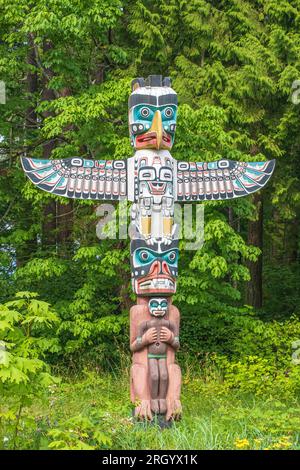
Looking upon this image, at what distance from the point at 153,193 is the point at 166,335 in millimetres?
1716

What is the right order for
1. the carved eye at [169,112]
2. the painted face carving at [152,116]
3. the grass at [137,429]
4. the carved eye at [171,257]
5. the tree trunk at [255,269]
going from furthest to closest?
the tree trunk at [255,269]
the carved eye at [169,112]
the painted face carving at [152,116]
the carved eye at [171,257]
the grass at [137,429]

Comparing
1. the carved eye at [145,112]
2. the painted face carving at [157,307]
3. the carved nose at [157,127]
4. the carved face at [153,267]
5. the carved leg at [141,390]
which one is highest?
the carved eye at [145,112]

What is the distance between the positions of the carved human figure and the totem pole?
0.01 m

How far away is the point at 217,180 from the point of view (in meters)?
9.32

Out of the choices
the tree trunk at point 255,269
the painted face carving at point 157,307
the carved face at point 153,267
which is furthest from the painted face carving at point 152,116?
the tree trunk at point 255,269

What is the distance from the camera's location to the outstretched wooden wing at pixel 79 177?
884 centimetres

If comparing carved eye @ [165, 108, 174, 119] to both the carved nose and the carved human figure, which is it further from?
the carved human figure

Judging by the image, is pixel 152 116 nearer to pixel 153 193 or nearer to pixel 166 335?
pixel 153 193

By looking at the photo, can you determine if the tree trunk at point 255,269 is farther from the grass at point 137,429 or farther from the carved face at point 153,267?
the carved face at point 153,267

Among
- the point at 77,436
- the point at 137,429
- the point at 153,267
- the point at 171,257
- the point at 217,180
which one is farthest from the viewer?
the point at 217,180

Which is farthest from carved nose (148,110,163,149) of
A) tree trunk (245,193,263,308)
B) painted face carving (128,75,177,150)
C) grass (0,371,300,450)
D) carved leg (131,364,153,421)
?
tree trunk (245,193,263,308)

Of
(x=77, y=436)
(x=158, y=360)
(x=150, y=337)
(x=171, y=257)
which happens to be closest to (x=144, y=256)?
(x=171, y=257)

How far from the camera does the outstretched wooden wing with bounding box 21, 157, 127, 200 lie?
884cm
